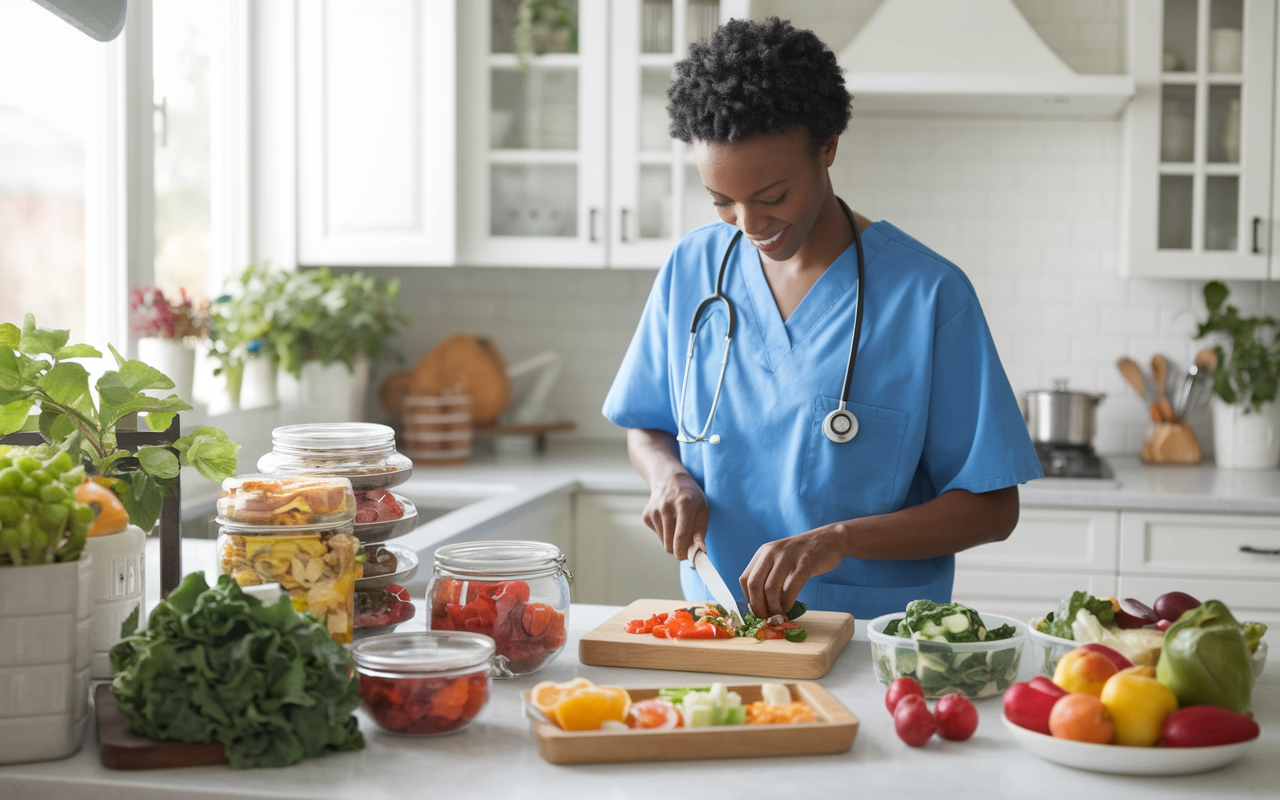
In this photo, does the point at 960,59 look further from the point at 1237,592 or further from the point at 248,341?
the point at 248,341

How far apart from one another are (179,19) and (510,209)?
0.98 metres

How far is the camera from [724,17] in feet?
10.4

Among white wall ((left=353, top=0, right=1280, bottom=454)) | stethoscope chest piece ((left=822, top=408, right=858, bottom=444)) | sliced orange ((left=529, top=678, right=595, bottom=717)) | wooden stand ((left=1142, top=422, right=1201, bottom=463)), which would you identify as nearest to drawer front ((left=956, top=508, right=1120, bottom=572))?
wooden stand ((left=1142, top=422, right=1201, bottom=463))

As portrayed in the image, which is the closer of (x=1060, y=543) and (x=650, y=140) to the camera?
(x=1060, y=543)

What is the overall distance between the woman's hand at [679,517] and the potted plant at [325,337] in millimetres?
1804

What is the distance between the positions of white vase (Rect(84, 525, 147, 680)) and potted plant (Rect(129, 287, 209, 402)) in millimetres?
1617

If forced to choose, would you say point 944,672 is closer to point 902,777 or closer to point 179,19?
point 902,777

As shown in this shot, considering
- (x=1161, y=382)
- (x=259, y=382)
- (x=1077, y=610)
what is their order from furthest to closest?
(x=1161, y=382)
(x=259, y=382)
(x=1077, y=610)

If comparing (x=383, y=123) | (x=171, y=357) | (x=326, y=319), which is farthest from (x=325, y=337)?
(x=383, y=123)

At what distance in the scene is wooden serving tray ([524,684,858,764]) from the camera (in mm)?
990

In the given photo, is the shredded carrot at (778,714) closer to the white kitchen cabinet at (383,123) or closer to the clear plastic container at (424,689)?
the clear plastic container at (424,689)

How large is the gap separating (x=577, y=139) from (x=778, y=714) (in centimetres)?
247

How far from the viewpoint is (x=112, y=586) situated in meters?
1.14

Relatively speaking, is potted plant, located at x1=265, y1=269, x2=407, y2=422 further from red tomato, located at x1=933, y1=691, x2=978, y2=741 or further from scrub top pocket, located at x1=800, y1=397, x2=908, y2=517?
red tomato, located at x1=933, y1=691, x2=978, y2=741
